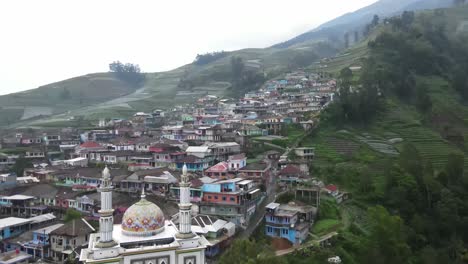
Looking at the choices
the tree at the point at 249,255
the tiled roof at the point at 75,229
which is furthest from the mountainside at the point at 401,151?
the tiled roof at the point at 75,229

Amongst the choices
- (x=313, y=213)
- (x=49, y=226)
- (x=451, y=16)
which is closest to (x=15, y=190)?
(x=49, y=226)

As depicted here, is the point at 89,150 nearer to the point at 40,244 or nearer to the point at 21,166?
the point at 21,166

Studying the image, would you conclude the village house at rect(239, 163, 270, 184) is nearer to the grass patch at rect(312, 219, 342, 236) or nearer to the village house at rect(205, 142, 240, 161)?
the village house at rect(205, 142, 240, 161)

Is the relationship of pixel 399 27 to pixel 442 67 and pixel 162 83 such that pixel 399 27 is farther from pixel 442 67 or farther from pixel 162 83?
pixel 162 83

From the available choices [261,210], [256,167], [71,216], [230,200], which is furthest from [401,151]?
[71,216]

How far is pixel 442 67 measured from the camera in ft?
286

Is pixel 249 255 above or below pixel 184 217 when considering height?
below

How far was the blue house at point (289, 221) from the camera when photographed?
120 ft

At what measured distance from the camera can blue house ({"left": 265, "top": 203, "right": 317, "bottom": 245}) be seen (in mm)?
36469

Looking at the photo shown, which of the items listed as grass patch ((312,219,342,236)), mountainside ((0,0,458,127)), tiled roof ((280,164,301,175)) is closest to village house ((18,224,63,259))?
tiled roof ((280,164,301,175))

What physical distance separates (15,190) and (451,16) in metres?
130

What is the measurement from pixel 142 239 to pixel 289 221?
57.7 ft

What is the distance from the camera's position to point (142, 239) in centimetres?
2242

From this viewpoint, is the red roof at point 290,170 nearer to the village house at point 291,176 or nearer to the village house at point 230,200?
the village house at point 291,176
